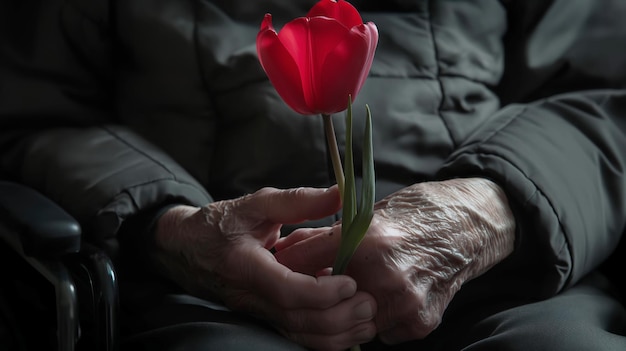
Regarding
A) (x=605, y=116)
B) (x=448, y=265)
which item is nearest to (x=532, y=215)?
(x=448, y=265)

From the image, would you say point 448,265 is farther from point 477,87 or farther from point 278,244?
point 477,87

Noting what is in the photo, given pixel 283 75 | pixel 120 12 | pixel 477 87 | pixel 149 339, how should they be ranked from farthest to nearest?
1. pixel 477 87
2. pixel 120 12
3. pixel 149 339
4. pixel 283 75

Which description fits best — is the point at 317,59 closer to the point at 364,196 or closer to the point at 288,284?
the point at 364,196

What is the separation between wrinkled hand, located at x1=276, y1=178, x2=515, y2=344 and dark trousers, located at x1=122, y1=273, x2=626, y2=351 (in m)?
0.06

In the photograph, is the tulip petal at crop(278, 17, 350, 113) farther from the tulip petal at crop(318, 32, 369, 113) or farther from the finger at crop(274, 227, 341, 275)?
the finger at crop(274, 227, 341, 275)

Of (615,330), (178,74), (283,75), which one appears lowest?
(615,330)

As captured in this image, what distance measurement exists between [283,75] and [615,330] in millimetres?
541

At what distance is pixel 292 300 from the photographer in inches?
30.0

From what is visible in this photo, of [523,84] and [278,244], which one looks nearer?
[278,244]

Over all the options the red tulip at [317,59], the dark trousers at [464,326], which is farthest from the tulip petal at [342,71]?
the dark trousers at [464,326]

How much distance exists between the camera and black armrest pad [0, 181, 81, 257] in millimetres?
783

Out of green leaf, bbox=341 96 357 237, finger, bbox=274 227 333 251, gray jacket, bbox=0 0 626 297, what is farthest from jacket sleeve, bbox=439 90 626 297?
green leaf, bbox=341 96 357 237

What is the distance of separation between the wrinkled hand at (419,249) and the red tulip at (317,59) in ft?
0.66

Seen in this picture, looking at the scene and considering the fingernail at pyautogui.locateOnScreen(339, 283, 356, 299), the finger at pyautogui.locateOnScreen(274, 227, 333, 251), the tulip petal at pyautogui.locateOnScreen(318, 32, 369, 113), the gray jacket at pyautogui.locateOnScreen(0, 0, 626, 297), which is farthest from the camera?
the gray jacket at pyautogui.locateOnScreen(0, 0, 626, 297)
